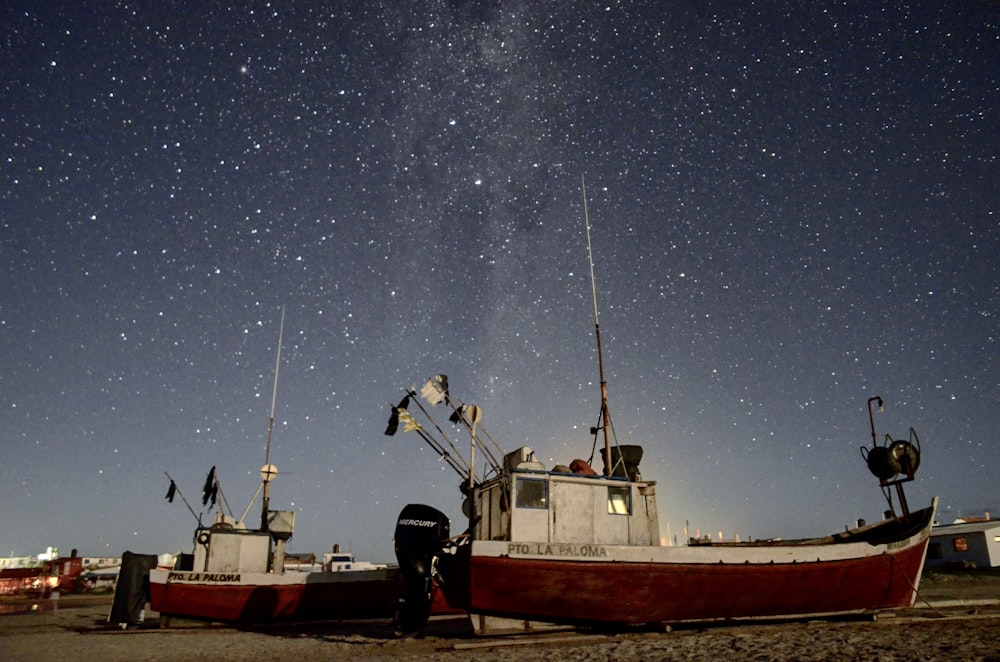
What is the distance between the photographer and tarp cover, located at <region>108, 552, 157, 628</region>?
1970cm

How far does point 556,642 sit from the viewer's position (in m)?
12.5

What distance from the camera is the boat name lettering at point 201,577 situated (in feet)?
63.4

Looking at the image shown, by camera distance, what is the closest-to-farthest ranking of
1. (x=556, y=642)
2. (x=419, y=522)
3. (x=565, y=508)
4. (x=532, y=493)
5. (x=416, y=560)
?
1. (x=556, y=642)
2. (x=416, y=560)
3. (x=419, y=522)
4. (x=532, y=493)
5. (x=565, y=508)

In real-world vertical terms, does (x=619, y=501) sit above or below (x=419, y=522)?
above

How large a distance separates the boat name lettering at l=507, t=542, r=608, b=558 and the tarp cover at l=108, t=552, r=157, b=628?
560 inches

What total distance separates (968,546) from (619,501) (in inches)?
1592

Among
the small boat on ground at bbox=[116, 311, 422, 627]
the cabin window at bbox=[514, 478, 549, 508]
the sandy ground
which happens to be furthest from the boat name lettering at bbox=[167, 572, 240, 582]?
the cabin window at bbox=[514, 478, 549, 508]

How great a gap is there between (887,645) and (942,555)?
1693 inches

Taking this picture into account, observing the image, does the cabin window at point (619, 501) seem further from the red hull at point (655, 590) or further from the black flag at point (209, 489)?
the black flag at point (209, 489)

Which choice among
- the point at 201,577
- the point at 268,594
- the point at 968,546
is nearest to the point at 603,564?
the point at 268,594

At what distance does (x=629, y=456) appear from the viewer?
1741 centimetres

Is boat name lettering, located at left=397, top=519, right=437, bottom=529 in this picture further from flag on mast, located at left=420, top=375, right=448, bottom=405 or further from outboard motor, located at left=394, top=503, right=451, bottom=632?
flag on mast, located at left=420, top=375, right=448, bottom=405

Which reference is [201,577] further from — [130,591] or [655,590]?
[655,590]

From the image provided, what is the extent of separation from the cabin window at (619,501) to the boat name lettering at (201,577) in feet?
41.3
